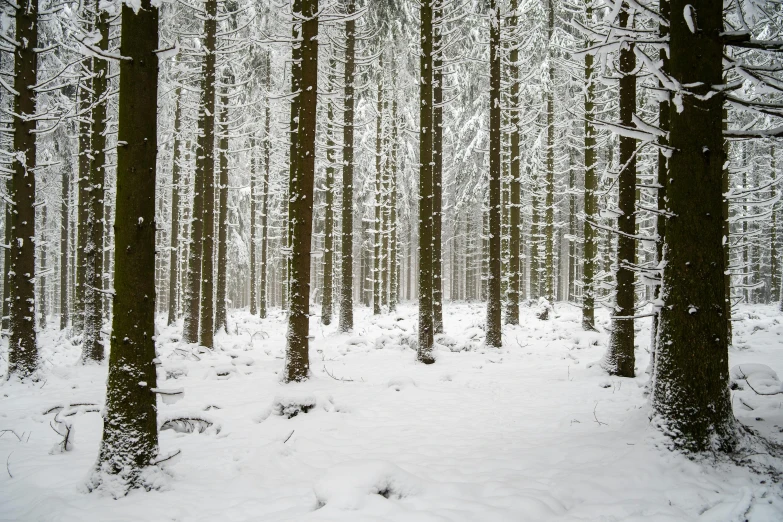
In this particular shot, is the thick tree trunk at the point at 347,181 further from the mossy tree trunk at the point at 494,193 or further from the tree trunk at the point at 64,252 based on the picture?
the tree trunk at the point at 64,252

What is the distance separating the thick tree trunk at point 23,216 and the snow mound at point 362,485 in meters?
8.63

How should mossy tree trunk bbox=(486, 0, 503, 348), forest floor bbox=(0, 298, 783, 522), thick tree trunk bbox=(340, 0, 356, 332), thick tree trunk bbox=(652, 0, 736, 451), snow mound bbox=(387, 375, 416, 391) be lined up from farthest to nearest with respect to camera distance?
thick tree trunk bbox=(340, 0, 356, 332) → mossy tree trunk bbox=(486, 0, 503, 348) → snow mound bbox=(387, 375, 416, 391) → thick tree trunk bbox=(652, 0, 736, 451) → forest floor bbox=(0, 298, 783, 522)

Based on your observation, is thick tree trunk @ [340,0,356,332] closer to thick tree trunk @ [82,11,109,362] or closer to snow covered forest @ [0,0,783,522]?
snow covered forest @ [0,0,783,522]

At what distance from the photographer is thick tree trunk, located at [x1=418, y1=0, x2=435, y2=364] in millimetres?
9648

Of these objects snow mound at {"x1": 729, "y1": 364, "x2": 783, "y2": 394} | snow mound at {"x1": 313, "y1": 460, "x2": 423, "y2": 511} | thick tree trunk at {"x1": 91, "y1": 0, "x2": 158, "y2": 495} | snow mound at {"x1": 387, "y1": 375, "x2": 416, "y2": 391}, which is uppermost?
thick tree trunk at {"x1": 91, "y1": 0, "x2": 158, "y2": 495}

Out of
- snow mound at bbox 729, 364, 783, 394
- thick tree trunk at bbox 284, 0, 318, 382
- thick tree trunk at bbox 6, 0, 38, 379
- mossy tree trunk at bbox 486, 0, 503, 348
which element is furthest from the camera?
mossy tree trunk at bbox 486, 0, 503, 348

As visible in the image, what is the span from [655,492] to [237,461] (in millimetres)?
4216

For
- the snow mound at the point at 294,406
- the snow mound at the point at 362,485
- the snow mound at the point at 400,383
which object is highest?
the snow mound at the point at 362,485

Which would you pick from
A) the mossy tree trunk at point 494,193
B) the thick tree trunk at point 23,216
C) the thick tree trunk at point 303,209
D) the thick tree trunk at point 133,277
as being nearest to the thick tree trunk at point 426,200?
the mossy tree trunk at point 494,193

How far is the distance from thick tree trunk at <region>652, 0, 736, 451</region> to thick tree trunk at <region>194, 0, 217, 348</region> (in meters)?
10.5

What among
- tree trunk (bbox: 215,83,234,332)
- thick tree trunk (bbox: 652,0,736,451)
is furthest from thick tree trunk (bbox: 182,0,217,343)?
thick tree trunk (bbox: 652,0,736,451)

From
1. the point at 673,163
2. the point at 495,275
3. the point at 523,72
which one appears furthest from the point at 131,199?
the point at 523,72

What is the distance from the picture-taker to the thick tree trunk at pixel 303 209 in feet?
24.4

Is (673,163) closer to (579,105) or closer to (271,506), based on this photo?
(271,506)
